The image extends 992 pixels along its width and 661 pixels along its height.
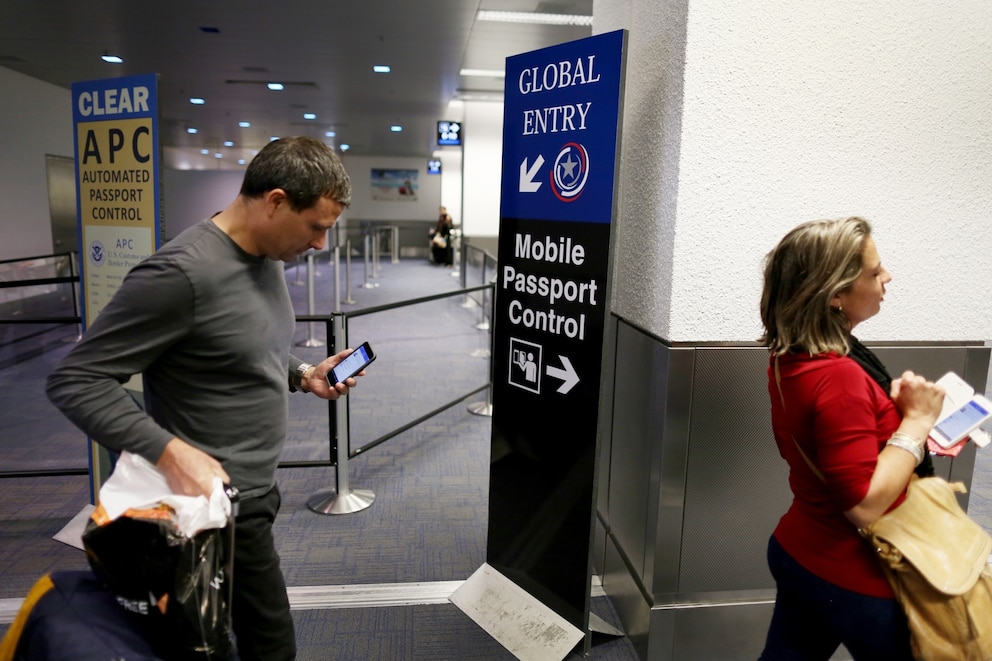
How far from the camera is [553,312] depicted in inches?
90.3

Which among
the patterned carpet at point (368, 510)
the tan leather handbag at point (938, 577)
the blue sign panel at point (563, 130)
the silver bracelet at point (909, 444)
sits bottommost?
the patterned carpet at point (368, 510)

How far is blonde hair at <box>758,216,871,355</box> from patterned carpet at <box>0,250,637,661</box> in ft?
5.09

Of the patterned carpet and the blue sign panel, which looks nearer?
the blue sign panel

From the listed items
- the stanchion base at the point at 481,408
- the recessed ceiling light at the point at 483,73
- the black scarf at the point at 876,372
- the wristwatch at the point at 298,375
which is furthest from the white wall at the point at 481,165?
the black scarf at the point at 876,372

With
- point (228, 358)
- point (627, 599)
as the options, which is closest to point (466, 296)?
point (627, 599)

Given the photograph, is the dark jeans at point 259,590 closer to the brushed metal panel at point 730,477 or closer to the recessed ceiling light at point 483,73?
the brushed metal panel at point 730,477

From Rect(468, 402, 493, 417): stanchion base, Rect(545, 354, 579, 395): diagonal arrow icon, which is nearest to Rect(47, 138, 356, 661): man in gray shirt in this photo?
Rect(545, 354, 579, 395): diagonal arrow icon

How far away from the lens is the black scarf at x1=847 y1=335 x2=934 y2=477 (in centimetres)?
141

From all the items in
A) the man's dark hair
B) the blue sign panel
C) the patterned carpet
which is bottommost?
the patterned carpet

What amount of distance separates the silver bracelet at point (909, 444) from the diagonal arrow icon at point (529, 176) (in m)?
1.35

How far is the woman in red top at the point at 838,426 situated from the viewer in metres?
1.29

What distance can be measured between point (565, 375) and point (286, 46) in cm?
804

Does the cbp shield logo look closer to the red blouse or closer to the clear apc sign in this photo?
the clear apc sign

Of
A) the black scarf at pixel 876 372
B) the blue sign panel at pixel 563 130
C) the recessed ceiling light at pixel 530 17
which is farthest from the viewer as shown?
the recessed ceiling light at pixel 530 17
